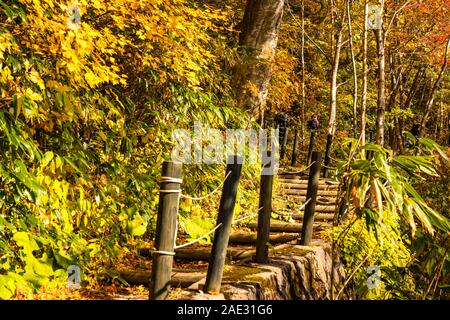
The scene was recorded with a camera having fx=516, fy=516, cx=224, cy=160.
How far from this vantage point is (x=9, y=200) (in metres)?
4.59

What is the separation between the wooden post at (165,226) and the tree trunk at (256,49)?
625 centimetres

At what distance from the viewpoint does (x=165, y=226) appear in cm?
357

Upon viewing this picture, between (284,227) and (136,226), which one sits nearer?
(136,226)

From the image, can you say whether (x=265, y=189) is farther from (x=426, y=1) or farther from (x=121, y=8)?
(x=426, y=1)

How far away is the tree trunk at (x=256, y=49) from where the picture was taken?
31.7ft

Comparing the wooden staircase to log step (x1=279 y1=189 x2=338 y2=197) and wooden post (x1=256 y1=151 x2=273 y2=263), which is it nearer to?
log step (x1=279 y1=189 x2=338 y2=197)

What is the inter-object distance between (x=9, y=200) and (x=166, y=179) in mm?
1845

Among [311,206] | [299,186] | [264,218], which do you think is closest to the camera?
[264,218]

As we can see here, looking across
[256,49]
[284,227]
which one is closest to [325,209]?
[284,227]

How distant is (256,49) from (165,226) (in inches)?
264

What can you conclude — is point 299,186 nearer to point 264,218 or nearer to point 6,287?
point 264,218

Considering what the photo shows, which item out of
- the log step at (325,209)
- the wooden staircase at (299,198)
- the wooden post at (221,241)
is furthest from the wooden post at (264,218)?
the log step at (325,209)

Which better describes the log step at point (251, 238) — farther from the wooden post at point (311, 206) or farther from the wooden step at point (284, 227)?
the wooden post at point (311, 206)

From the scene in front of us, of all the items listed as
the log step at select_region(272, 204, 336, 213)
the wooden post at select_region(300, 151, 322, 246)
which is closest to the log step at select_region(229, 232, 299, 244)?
the wooden post at select_region(300, 151, 322, 246)
